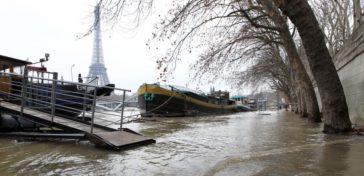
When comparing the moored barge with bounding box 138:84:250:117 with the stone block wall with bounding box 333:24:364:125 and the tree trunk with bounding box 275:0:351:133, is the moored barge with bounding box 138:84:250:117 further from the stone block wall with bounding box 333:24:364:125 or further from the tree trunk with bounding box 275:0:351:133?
the tree trunk with bounding box 275:0:351:133

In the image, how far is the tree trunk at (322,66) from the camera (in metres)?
8.69

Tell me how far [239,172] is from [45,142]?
190 inches

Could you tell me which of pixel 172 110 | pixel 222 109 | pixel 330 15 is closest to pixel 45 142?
pixel 172 110

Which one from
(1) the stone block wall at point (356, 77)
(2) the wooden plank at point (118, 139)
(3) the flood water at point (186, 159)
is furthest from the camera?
(1) the stone block wall at point (356, 77)

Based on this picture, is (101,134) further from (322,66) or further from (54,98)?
(322,66)

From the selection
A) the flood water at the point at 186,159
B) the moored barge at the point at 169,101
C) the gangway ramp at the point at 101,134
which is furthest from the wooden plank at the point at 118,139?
the moored barge at the point at 169,101

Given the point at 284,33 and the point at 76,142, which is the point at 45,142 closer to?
the point at 76,142

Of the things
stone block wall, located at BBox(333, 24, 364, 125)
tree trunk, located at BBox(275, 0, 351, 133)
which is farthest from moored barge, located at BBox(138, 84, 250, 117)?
tree trunk, located at BBox(275, 0, 351, 133)

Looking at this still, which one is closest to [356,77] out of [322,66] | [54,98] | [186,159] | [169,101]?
[322,66]

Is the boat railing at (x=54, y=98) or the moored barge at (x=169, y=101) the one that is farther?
the moored barge at (x=169, y=101)

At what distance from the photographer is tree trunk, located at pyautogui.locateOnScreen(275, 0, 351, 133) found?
8.69 meters

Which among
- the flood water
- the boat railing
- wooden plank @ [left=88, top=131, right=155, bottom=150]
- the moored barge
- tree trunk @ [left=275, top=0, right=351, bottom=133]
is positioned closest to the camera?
the flood water

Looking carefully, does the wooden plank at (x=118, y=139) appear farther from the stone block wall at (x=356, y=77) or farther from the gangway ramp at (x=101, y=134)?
the stone block wall at (x=356, y=77)

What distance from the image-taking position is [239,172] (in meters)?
4.71
